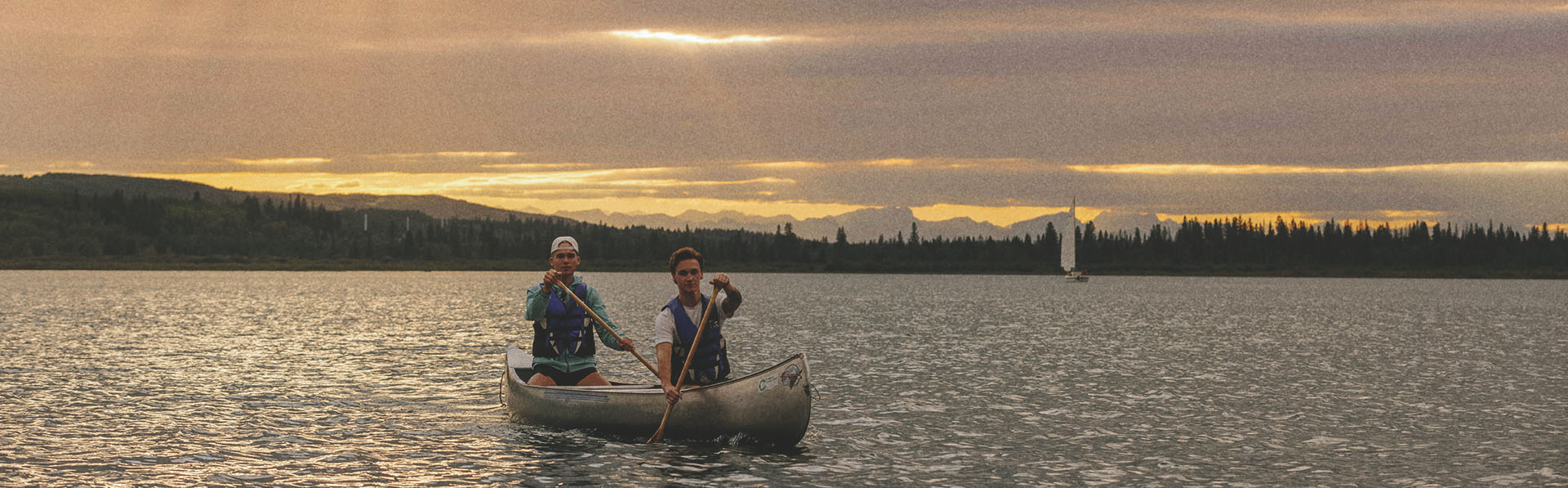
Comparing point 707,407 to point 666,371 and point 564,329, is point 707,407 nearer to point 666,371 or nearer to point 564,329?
point 666,371

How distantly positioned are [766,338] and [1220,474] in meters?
47.3

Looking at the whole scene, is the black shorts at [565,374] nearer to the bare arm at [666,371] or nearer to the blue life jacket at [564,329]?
the blue life jacket at [564,329]

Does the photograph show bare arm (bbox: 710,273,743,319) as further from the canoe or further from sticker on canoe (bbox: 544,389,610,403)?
sticker on canoe (bbox: 544,389,610,403)

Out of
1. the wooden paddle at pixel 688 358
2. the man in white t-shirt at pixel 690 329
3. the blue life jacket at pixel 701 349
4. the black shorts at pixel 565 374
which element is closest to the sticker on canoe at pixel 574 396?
the black shorts at pixel 565 374

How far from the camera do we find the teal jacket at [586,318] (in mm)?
22266

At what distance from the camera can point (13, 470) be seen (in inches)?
838

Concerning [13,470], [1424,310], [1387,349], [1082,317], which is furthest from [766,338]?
[1424,310]

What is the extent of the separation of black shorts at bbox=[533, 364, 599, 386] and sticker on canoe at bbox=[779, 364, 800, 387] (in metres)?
4.29

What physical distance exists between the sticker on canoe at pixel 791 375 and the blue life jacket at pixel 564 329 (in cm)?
362

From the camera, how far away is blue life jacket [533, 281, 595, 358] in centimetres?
2316

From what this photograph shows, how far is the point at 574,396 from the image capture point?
2459cm

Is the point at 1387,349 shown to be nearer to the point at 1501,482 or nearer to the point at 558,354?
the point at 1501,482

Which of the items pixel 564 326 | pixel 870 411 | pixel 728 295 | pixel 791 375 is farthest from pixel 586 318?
pixel 870 411

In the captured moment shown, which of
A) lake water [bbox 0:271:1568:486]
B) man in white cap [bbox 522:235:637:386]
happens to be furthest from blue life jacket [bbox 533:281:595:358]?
lake water [bbox 0:271:1568:486]
